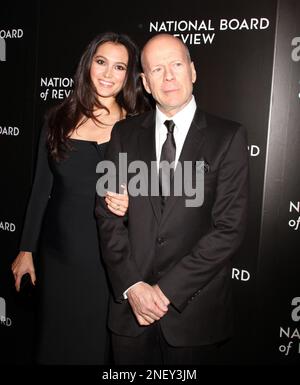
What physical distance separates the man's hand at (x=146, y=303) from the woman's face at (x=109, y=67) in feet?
3.63

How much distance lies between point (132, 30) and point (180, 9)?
351mm

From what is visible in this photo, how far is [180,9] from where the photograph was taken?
98.1 inches

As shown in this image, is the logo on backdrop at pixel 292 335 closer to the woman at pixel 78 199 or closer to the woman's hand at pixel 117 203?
the woman at pixel 78 199

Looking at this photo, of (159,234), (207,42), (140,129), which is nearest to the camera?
(159,234)

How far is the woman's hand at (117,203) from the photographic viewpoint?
176 cm

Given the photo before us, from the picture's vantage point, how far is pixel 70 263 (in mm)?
2152

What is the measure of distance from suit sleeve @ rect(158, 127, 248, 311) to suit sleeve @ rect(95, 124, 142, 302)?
15 centimetres

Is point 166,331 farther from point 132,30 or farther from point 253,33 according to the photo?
point 132,30

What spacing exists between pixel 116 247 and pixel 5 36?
2268mm

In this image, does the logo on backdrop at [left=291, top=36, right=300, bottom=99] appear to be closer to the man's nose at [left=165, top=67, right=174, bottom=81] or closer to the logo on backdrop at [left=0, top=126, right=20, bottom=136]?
the man's nose at [left=165, top=67, right=174, bottom=81]

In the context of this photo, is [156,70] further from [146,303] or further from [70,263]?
[70,263]

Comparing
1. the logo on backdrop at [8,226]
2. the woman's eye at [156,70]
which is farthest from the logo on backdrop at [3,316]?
the woman's eye at [156,70]

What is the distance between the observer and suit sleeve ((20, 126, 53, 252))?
2309 mm
